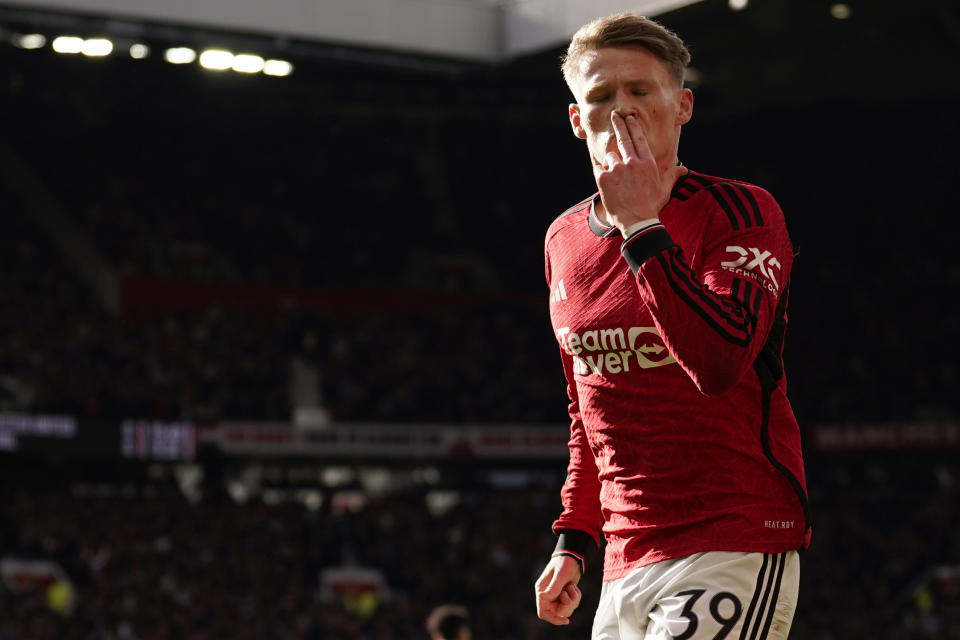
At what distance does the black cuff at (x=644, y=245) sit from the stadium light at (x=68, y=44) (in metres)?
19.7

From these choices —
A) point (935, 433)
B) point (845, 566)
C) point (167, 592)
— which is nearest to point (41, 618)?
point (167, 592)

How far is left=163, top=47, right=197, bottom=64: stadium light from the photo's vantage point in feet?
70.0

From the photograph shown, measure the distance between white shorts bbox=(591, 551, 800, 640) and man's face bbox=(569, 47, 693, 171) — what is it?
0.79 metres

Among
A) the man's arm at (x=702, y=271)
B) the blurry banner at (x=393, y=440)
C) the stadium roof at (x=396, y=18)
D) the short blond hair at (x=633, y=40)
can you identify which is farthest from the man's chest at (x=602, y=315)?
the blurry banner at (x=393, y=440)

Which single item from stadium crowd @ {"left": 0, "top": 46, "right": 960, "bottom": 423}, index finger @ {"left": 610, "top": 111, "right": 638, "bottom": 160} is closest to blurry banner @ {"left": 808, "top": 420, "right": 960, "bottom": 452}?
stadium crowd @ {"left": 0, "top": 46, "right": 960, "bottom": 423}

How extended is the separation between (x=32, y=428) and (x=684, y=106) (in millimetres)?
19973

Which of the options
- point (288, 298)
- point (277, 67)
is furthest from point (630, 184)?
point (288, 298)

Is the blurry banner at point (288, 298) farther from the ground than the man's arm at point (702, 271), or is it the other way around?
the blurry banner at point (288, 298)

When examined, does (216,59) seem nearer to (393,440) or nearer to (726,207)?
(393,440)

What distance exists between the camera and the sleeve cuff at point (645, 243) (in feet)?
7.64

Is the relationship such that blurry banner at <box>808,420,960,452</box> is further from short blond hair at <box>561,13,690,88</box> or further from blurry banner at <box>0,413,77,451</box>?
short blond hair at <box>561,13,690,88</box>

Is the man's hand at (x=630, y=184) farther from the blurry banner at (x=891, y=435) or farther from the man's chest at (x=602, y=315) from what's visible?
the blurry banner at (x=891, y=435)

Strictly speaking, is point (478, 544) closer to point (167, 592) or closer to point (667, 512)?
point (167, 592)

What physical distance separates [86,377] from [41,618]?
5189 millimetres
